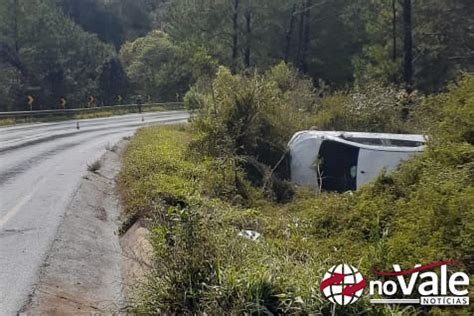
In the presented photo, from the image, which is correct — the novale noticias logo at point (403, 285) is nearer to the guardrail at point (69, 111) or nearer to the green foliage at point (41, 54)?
the guardrail at point (69, 111)

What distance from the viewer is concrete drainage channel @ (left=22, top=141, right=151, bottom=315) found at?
6.60 meters

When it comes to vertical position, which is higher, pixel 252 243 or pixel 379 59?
pixel 379 59

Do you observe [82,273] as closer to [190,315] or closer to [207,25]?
[190,315]

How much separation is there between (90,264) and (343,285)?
4468 mm

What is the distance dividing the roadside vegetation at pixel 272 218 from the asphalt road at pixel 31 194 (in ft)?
5.01

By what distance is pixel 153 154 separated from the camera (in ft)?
47.4

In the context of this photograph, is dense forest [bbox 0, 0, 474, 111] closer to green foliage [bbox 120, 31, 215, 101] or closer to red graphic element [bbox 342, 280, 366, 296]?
green foliage [bbox 120, 31, 215, 101]

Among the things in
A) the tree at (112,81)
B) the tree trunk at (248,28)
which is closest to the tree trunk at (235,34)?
the tree trunk at (248,28)

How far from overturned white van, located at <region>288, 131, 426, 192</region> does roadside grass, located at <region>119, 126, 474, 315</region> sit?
3526mm

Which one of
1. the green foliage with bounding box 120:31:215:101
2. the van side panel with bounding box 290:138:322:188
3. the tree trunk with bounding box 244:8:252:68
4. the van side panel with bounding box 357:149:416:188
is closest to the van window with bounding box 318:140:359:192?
the van side panel with bounding box 357:149:416:188

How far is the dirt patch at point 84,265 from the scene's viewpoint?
6582 mm

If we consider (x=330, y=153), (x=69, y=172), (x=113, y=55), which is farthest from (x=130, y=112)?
(x=330, y=153)

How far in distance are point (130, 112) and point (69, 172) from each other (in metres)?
31.4

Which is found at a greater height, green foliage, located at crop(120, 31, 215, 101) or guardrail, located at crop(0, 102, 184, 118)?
green foliage, located at crop(120, 31, 215, 101)
